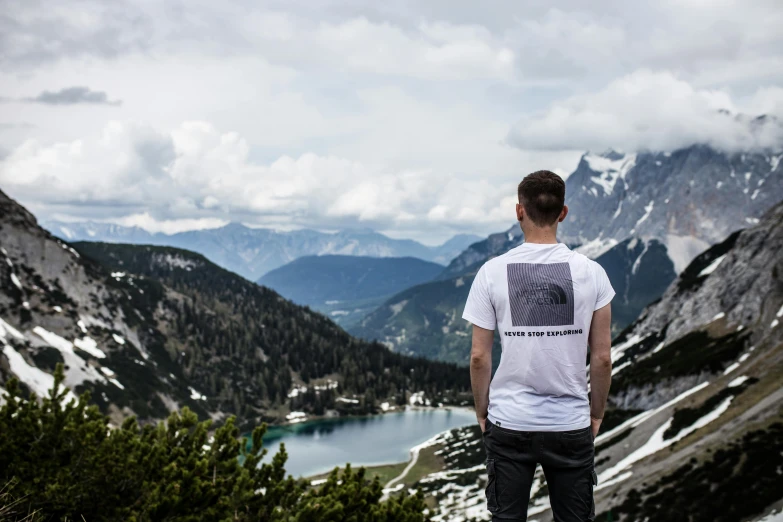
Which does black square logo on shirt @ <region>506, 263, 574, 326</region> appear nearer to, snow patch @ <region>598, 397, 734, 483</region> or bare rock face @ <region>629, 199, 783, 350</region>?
snow patch @ <region>598, 397, 734, 483</region>

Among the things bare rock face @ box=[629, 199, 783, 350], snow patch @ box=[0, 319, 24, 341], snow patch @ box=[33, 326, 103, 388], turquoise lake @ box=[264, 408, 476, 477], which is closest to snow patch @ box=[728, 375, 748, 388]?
bare rock face @ box=[629, 199, 783, 350]

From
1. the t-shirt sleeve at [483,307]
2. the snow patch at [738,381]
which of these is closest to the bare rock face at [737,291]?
the snow patch at [738,381]

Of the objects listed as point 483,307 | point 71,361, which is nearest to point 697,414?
point 483,307

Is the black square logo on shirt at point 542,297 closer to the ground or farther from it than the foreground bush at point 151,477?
farther from it

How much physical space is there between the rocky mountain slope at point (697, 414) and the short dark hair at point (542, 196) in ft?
78.4

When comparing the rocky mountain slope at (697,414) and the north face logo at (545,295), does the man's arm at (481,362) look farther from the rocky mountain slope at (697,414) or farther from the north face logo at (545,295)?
the rocky mountain slope at (697,414)

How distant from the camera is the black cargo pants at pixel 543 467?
6867mm

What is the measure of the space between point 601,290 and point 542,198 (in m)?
1.30

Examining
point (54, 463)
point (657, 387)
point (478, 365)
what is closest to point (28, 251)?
point (657, 387)

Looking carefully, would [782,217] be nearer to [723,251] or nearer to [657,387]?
[657,387]

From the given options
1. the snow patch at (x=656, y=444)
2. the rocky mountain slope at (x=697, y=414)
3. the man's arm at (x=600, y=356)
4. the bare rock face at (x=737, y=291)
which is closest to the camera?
the man's arm at (x=600, y=356)

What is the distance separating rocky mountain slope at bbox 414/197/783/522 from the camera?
40469 mm

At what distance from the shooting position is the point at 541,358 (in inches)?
267

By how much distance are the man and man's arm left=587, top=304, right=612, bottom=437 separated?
13 mm
